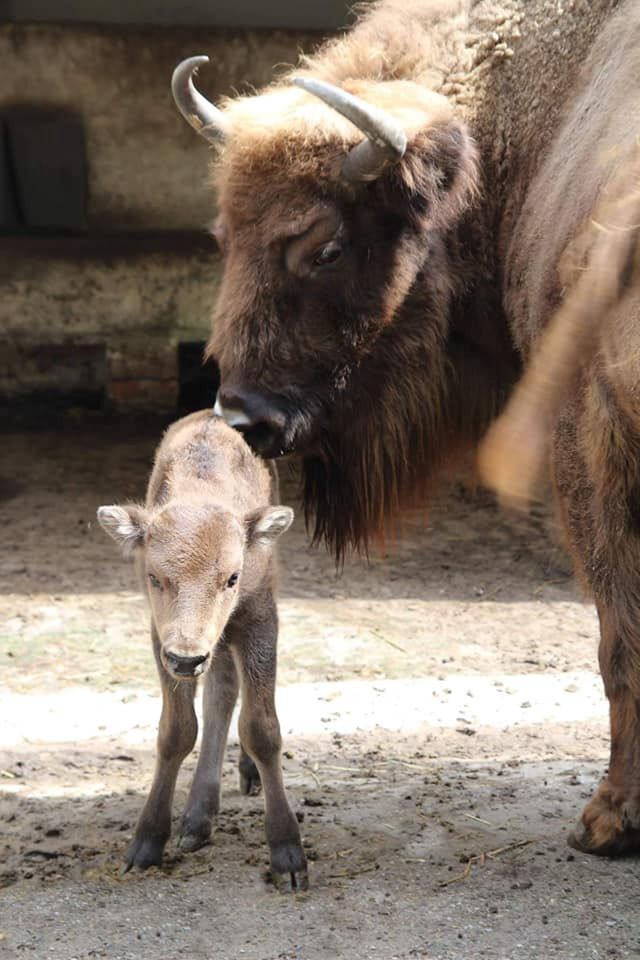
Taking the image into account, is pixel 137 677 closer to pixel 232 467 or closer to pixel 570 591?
pixel 232 467

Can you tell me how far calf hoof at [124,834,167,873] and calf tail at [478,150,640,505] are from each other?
1.63 m

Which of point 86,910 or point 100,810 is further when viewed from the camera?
point 100,810

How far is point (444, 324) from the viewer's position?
14.8 ft

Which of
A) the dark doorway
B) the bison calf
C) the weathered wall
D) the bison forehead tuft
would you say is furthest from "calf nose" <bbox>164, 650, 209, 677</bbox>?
the dark doorway

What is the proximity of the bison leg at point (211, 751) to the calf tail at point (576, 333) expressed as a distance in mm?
1495

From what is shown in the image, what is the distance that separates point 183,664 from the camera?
3.50 m

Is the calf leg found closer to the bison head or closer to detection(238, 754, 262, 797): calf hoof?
detection(238, 754, 262, 797): calf hoof

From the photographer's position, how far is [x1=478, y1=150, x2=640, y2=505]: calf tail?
303 cm

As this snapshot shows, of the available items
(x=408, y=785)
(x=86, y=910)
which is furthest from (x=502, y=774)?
(x=86, y=910)

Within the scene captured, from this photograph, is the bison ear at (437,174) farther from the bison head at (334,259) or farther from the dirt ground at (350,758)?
the dirt ground at (350,758)

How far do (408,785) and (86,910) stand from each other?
1419 millimetres

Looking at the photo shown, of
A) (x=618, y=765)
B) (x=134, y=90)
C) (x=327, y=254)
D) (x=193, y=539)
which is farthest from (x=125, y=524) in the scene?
(x=134, y=90)

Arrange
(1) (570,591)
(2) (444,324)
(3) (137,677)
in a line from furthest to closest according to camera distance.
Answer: (1) (570,591) < (3) (137,677) < (2) (444,324)

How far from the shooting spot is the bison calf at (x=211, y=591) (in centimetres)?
376
